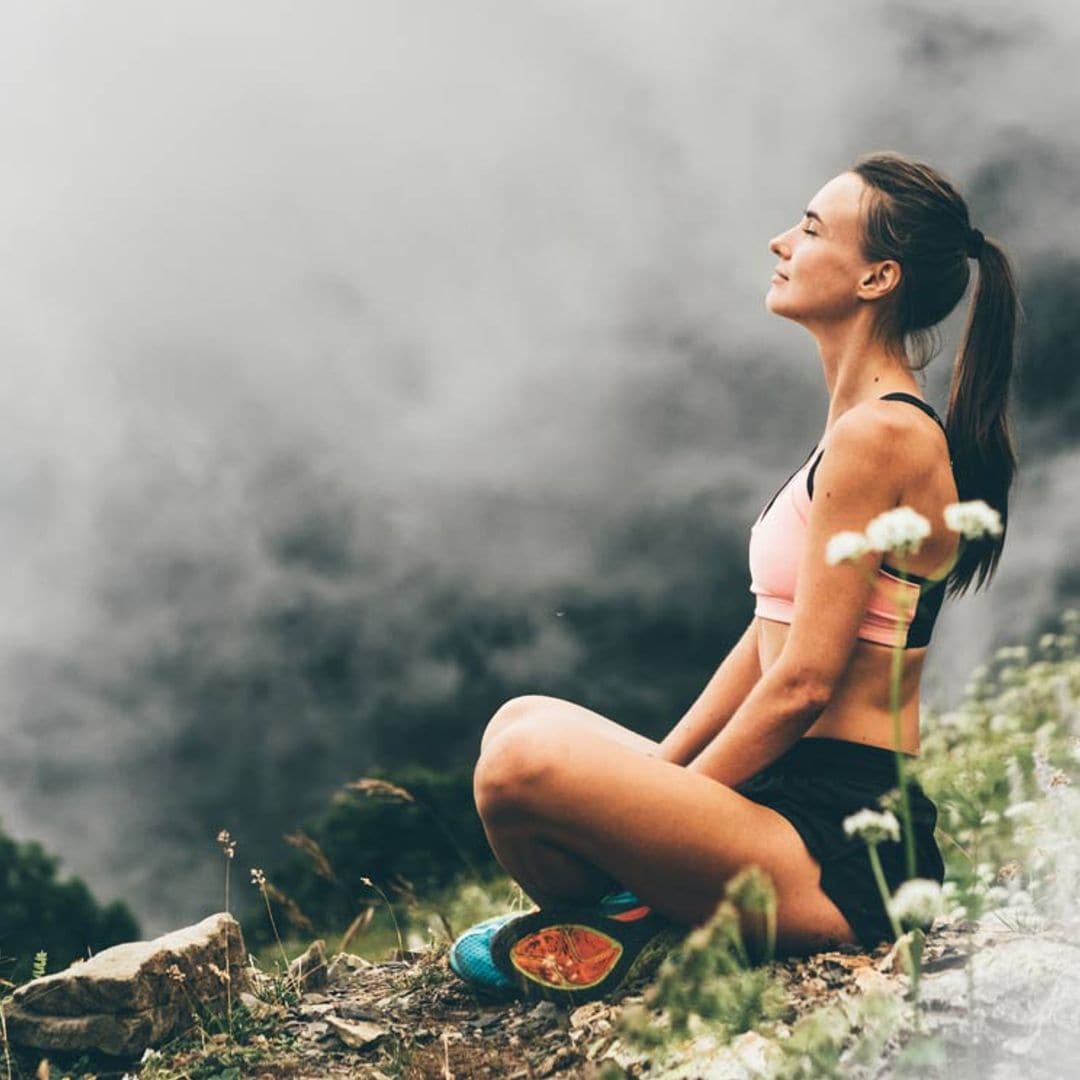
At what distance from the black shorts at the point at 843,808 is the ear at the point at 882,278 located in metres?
1.38

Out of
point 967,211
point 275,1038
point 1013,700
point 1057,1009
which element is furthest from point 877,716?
point 1013,700

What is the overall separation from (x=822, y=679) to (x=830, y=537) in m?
0.40

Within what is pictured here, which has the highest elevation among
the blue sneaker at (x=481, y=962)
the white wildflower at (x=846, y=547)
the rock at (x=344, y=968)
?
the white wildflower at (x=846, y=547)

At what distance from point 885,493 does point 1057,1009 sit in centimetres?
143

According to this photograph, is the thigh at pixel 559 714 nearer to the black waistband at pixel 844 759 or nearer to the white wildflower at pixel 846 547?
the black waistband at pixel 844 759

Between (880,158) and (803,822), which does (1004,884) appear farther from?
(880,158)

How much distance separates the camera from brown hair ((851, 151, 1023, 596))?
4109 millimetres

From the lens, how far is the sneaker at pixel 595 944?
428 cm

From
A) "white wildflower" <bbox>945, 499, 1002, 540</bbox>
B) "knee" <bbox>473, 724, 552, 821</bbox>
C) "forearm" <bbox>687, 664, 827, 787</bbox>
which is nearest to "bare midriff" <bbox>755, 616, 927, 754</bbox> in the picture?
"forearm" <bbox>687, 664, 827, 787</bbox>

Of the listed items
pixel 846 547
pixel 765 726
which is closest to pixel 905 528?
pixel 846 547

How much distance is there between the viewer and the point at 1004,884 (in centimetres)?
522

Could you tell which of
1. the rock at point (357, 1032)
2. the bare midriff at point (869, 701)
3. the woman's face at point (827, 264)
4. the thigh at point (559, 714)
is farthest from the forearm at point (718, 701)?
the rock at point (357, 1032)

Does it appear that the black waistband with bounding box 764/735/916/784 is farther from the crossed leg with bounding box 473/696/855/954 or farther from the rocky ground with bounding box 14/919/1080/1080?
the rocky ground with bounding box 14/919/1080/1080

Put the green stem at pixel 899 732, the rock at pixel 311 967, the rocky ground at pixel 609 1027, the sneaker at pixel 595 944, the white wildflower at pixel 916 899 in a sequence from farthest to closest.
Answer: the rock at pixel 311 967 < the sneaker at pixel 595 944 < the rocky ground at pixel 609 1027 < the white wildflower at pixel 916 899 < the green stem at pixel 899 732
